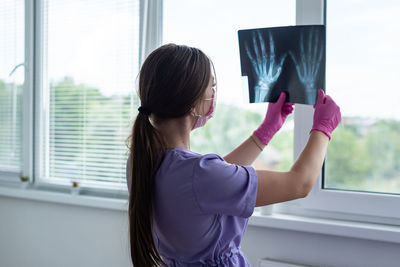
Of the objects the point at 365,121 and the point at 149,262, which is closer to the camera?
the point at 149,262

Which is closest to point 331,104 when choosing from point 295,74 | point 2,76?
point 295,74

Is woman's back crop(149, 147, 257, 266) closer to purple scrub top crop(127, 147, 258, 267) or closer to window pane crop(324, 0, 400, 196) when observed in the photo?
purple scrub top crop(127, 147, 258, 267)

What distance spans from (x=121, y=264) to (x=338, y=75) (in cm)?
127

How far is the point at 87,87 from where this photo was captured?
6.97 ft

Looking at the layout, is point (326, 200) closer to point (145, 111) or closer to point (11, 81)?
point (145, 111)

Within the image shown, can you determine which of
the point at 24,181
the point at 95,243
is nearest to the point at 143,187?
the point at 95,243

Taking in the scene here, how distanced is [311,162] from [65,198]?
144 centimetres

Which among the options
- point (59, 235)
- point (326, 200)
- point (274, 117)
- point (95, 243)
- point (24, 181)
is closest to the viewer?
point (274, 117)

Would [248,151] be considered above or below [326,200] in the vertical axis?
above

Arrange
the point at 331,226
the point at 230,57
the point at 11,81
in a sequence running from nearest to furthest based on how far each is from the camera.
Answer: the point at 331,226 → the point at 230,57 → the point at 11,81

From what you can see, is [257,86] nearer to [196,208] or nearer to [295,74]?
[295,74]

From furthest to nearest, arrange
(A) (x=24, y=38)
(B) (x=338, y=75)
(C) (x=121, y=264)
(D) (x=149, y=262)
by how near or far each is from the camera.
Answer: (A) (x=24, y=38) → (C) (x=121, y=264) → (B) (x=338, y=75) → (D) (x=149, y=262)

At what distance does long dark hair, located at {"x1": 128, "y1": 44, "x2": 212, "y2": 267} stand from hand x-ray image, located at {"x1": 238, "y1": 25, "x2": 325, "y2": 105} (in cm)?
20

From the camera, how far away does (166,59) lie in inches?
39.0
